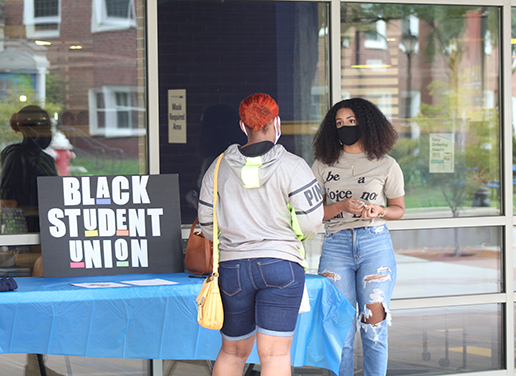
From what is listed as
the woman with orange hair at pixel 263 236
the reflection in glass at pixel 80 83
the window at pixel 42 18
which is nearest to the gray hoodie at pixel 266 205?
the woman with orange hair at pixel 263 236

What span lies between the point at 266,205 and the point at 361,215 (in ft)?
2.26

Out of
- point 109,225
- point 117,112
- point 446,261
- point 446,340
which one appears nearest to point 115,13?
point 117,112

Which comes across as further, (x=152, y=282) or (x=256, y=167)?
(x=152, y=282)

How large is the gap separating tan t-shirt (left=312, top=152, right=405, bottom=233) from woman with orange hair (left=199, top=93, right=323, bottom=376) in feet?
1.81

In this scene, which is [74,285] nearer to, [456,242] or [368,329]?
[368,329]

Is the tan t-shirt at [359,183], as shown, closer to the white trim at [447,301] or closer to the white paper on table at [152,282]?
the white paper on table at [152,282]

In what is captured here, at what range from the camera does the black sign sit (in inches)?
126

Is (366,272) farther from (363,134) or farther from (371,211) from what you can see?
(363,134)

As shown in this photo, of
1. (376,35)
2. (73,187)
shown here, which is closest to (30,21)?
(73,187)

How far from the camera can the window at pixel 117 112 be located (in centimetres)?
362

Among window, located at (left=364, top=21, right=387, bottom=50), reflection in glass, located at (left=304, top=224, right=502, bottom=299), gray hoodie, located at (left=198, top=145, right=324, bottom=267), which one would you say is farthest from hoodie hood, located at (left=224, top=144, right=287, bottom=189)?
window, located at (left=364, top=21, right=387, bottom=50)

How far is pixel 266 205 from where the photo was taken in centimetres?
234

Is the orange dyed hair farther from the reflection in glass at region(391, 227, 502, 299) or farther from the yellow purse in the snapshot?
the reflection in glass at region(391, 227, 502, 299)

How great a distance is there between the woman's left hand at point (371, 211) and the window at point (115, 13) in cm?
192
